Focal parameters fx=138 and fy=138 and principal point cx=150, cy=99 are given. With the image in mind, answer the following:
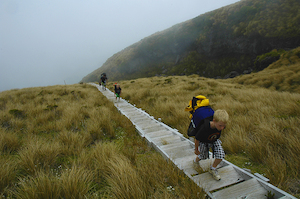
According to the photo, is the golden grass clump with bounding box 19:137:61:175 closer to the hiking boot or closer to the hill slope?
the hiking boot

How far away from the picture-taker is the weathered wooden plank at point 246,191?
2117 mm

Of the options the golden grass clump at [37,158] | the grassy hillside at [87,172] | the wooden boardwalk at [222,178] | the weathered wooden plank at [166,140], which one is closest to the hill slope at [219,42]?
the weathered wooden plank at [166,140]

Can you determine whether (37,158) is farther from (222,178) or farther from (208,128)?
(222,178)

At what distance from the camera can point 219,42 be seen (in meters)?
→ 65.4

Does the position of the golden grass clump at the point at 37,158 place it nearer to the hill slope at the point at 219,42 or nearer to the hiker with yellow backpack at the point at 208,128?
the hiker with yellow backpack at the point at 208,128

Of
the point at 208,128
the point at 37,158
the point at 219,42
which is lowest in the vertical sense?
the point at 208,128

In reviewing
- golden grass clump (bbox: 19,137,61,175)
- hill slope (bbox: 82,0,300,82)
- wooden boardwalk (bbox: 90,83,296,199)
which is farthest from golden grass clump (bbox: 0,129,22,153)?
hill slope (bbox: 82,0,300,82)

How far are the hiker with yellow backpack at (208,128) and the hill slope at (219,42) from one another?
1644 inches

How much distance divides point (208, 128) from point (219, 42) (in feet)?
249

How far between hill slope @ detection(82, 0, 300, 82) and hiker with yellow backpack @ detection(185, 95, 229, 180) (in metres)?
41.7

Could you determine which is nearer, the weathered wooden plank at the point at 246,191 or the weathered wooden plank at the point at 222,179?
the weathered wooden plank at the point at 246,191

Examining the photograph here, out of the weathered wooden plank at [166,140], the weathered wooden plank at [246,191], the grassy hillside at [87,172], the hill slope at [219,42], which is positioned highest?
the hill slope at [219,42]

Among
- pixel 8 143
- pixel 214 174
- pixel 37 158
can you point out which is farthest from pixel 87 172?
pixel 8 143

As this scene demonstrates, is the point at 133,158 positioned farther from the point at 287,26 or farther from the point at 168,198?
the point at 287,26
